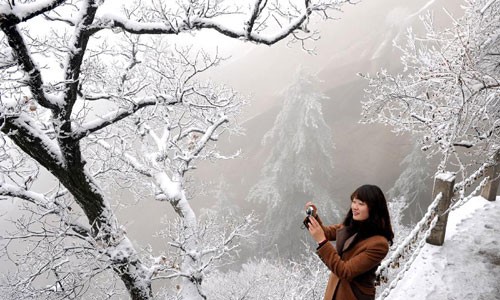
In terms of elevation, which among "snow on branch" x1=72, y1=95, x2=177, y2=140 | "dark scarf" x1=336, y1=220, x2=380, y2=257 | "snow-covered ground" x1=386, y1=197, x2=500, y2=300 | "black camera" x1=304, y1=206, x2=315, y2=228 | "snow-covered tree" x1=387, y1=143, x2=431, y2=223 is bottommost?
"snow-covered tree" x1=387, y1=143, x2=431, y2=223

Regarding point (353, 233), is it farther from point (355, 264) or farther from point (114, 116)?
point (114, 116)

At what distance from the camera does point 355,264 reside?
2.38 meters

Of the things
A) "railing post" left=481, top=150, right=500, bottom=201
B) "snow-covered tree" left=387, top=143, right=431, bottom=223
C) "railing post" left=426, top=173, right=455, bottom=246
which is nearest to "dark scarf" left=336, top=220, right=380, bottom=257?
"railing post" left=426, top=173, right=455, bottom=246

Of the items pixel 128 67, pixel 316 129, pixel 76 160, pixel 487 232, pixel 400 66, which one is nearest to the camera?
pixel 76 160

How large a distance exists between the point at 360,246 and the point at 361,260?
0.48 ft

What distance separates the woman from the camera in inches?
93.8

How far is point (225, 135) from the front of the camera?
35.0 metres

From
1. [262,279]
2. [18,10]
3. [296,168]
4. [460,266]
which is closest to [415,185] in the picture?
[296,168]

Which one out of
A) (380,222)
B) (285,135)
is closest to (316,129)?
(285,135)

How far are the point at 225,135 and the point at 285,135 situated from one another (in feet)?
42.7

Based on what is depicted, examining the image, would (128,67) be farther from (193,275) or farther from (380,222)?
(380,222)

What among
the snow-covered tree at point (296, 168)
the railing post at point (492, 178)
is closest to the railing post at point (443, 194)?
the railing post at point (492, 178)

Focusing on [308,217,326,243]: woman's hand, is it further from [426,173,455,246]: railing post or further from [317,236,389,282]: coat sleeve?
[426,173,455,246]: railing post

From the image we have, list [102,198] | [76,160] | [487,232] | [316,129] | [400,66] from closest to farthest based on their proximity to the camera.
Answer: [76,160] → [102,198] → [487,232] → [316,129] → [400,66]
